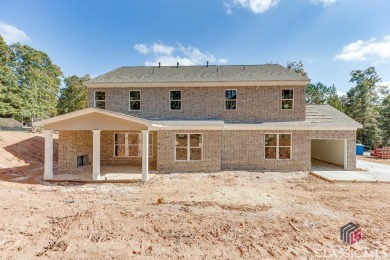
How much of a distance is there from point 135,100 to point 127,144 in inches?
133

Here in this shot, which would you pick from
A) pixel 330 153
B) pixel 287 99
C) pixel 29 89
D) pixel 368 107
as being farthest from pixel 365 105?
pixel 29 89

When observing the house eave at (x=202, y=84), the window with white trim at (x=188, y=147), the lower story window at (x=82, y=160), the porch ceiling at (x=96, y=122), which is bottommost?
the lower story window at (x=82, y=160)

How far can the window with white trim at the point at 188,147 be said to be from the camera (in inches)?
521

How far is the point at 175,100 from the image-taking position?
50.0 ft

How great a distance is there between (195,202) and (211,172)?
17.6ft

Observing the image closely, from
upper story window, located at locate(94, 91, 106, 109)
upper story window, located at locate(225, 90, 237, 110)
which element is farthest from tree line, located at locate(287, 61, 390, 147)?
upper story window, located at locate(94, 91, 106, 109)

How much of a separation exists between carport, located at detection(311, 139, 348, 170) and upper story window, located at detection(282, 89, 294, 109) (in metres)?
4.19

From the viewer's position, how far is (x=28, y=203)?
7.40 metres

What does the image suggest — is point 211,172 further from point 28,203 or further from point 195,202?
point 28,203

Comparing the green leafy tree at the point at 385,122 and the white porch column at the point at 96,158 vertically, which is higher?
the green leafy tree at the point at 385,122

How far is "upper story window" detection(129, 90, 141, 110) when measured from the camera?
1528cm

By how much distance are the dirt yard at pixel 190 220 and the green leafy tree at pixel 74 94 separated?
83.8ft

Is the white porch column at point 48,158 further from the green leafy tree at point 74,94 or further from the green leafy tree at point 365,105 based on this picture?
the green leafy tree at point 365,105

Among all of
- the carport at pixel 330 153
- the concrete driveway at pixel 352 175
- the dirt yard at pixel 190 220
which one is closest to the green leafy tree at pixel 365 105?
the carport at pixel 330 153
